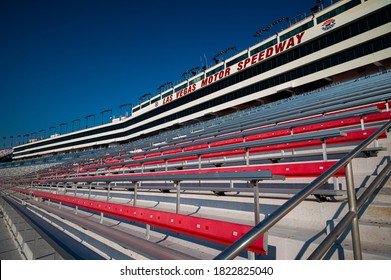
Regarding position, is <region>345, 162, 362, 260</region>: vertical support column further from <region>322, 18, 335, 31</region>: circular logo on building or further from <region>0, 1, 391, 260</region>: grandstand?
<region>322, 18, 335, 31</region>: circular logo on building

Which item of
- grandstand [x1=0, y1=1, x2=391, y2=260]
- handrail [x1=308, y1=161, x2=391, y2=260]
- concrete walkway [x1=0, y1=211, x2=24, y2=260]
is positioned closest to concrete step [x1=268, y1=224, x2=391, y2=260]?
grandstand [x1=0, y1=1, x2=391, y2=260]

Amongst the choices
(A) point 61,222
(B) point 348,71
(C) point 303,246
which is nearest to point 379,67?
(B) point 348,71

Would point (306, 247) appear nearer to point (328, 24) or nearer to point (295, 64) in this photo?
point (295, 64)

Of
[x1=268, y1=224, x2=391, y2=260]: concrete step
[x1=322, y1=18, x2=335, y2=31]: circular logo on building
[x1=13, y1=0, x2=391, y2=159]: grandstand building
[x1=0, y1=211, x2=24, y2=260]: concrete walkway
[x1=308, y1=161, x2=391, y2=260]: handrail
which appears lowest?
[x1=0, y1=211, x2=24, y2=260]: concrete walkway

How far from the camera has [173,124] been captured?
2734cm

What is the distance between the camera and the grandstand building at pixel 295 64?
46.3ft

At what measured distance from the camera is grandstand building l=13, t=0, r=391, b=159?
14.1 metres

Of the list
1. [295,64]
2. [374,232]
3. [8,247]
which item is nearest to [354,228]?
[374,232]

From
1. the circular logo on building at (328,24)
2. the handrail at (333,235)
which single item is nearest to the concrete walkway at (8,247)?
the handrail at (333,235)

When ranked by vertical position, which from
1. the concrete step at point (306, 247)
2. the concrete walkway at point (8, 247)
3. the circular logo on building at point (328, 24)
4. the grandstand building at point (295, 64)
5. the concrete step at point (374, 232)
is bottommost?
the concrete walkway at point (8, 247)

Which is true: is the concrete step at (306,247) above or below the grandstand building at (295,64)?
below

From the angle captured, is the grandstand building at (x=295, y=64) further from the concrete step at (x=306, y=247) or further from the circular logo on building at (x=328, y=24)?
the concrete step at (x=306, y=247)

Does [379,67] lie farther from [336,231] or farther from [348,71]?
[336,231]
